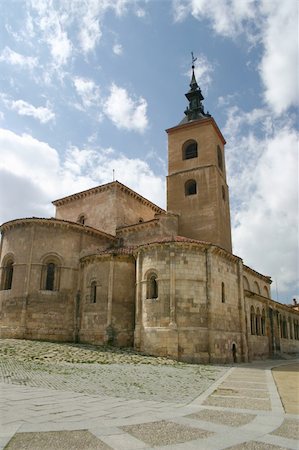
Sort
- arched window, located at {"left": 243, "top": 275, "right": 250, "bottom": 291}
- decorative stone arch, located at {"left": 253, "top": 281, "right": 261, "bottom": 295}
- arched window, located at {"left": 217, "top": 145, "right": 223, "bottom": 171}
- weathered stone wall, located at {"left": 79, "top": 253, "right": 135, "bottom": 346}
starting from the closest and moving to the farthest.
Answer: weathered stone wall, located at {"left": 79, "top": 253, "right": 135, "bottom": 346} < arched window, located at {"left": 217, "top": 145, "right": 223, "bottom": 171} < arched window, located at {"left": 243, "top": 275, "right": 250, "bottom": 291} < decorative stone arch, located at {"left": 253, "top": 281, "right": 261, "bottom": 295}

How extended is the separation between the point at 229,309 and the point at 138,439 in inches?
684

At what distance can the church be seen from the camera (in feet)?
64.8

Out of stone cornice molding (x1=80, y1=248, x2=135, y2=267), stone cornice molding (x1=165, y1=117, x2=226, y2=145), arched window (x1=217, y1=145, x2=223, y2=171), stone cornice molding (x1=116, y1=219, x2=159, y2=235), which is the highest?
stone cornice molding (x1=165, y1=117, x2=226, y2=145)

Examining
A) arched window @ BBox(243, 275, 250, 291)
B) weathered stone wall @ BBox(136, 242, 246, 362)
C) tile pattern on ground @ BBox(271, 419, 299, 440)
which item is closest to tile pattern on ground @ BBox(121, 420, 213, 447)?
tile pattern on ground @ BBox(271, 419, 299, 440)

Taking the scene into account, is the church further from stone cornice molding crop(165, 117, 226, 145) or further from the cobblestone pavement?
the cobblestone pavement

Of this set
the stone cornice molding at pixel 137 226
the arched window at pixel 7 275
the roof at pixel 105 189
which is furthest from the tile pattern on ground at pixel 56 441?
the roof at pixel 105 189

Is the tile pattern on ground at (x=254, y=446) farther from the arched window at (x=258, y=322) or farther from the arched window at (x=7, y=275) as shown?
the arched window at (x=258, y=322)

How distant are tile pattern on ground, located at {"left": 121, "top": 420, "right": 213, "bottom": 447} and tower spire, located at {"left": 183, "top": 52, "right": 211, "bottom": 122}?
27.3 m

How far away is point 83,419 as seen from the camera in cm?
614

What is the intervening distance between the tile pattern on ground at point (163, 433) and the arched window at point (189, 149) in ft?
80.8

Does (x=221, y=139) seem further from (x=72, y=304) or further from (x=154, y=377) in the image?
(x=154, y=377)

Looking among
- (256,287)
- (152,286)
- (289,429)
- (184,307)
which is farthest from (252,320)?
(289,429)

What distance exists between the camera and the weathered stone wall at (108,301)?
21.7m

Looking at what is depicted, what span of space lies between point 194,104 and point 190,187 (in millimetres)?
8716
